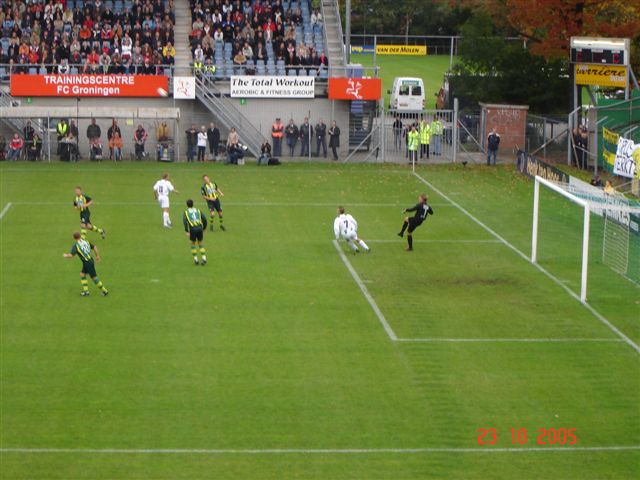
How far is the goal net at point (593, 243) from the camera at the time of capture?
28.1m

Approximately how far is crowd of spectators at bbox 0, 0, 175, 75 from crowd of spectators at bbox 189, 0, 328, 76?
1.69 meters

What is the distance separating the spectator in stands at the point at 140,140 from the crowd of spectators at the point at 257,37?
13.9 feet

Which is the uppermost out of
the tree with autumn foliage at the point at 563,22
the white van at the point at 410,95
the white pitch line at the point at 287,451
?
the tree with autumn foliage at the point at 563,22

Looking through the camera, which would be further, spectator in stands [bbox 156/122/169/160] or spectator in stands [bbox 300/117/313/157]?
spectator in stands [bbox 300/117/313/157]

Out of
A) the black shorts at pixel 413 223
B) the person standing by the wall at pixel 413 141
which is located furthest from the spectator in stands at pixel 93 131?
the black shorts at pixel 413 223

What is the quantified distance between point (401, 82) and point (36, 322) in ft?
144

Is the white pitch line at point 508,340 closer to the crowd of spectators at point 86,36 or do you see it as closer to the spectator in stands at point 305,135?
the spectator in stands at point 305,135

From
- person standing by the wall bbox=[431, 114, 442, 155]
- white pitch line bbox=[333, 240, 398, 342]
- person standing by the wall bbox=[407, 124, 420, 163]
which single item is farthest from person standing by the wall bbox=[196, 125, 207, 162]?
white pitch line bbox=[333, 240, 398, 342]

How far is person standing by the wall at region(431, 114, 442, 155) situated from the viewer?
50781 millimetres

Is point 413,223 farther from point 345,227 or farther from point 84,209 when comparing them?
point 84,209

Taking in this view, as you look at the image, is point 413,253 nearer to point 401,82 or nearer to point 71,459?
point 71,459

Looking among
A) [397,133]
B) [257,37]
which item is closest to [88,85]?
[257,37]
